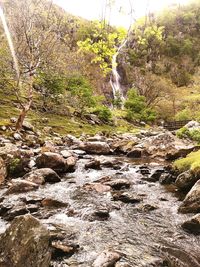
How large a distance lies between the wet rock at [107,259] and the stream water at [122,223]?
0.14 metres

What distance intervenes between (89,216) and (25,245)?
3.11 meters

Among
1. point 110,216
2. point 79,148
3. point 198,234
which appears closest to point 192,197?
point 198,234

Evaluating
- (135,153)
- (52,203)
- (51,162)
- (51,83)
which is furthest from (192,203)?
(51,83)

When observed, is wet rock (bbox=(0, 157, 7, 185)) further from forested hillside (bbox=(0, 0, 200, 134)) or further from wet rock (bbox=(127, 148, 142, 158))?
wet rock (bbox=(127, 148, 142, 158))

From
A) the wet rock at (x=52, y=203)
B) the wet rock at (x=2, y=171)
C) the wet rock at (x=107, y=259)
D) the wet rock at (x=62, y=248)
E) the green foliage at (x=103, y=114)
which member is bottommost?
the green foliage at (x=103, y=114)

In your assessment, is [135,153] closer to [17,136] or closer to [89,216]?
[17,136]

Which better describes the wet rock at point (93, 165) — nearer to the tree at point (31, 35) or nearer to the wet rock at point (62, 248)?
the tree at point (31, 35)

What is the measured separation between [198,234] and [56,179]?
241 inches

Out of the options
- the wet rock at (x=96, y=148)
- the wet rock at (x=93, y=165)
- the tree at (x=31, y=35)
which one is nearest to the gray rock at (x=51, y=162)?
the wet rock at (x=93, y=165)

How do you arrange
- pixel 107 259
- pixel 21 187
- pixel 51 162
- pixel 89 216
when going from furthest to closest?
pixel 51 162
pixel 21 187
pixel 89 216
pixel 107 259

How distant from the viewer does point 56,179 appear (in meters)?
11.3

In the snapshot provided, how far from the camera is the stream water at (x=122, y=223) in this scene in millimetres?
5570

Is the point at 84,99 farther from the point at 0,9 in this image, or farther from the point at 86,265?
the point at 86,265

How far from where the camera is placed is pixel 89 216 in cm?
755
